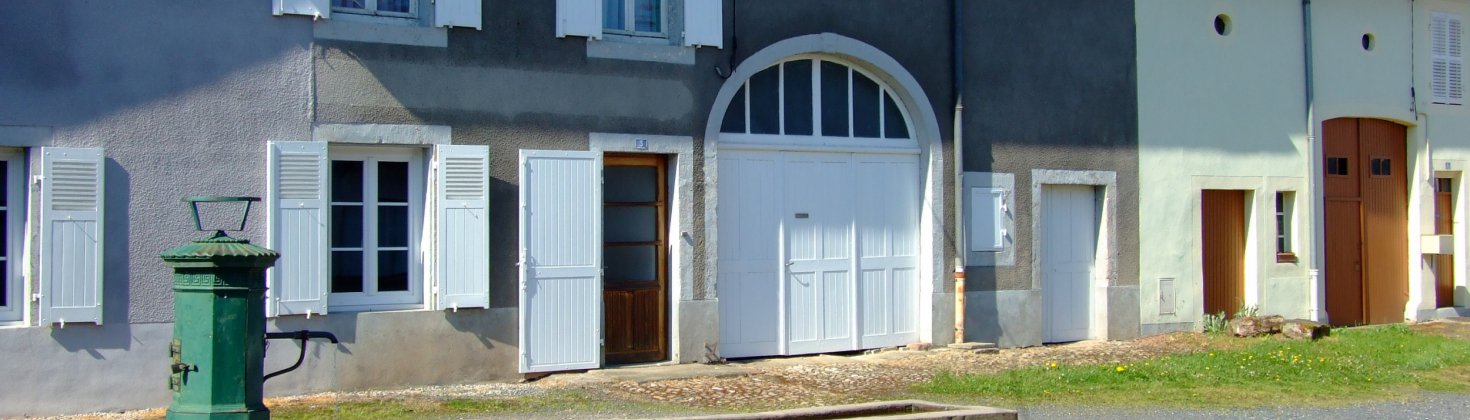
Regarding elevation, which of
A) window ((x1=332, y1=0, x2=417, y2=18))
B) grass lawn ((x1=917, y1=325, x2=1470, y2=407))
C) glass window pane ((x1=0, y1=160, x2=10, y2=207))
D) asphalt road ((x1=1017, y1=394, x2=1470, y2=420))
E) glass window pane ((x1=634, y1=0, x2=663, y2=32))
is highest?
glass window pane ((x1=634, y1=0, x2=663, y2=32))

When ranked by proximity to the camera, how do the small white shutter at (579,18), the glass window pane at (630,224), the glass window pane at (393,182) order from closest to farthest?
the glass window pane at (393,182) → the small white shutter at (579,18) → the glass window pane at (630,224)

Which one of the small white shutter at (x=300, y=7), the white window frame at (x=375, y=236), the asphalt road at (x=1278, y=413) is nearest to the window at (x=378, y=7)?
the small white shutter at (x=300, y=7)

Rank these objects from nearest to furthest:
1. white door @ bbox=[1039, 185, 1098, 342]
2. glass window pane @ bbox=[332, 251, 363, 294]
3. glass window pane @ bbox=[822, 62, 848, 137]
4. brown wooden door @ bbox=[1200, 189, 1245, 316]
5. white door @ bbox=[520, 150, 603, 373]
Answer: glass window pane @ bbox=[332, 251, 363, 294] < white door @ bbox=[520, 150, 603, 373] < glass window pane @ bbox=[822, 62, 848, 137] < white door @ bbox=[1039, 185, 1098, 342] < brown wooden door @ bbox=[1200, 189, 1245, 316]

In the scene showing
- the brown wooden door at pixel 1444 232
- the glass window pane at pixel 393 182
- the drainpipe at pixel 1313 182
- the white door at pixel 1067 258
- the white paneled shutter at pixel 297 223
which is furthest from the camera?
the brown wooden door at pixel 1444 232

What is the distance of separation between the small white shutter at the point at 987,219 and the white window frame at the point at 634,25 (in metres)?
3.32

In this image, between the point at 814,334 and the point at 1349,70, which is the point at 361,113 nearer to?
the point at 814,334

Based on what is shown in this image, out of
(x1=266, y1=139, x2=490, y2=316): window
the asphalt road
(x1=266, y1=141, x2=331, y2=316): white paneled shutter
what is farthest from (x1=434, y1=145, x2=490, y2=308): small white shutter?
the asphalt road

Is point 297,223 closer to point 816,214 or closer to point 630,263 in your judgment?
point 630,263

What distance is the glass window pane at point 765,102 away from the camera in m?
11.5

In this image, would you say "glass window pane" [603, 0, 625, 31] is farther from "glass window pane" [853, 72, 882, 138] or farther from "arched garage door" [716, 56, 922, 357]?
"glass window pane" [853, 72, 882, 138]

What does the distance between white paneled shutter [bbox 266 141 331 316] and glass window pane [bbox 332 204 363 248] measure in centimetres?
34

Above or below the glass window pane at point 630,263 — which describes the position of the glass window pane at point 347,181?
above

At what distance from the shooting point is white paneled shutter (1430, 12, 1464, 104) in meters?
15.3

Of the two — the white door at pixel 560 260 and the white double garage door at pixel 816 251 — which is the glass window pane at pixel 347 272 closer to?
the white door at pixel 560 260
